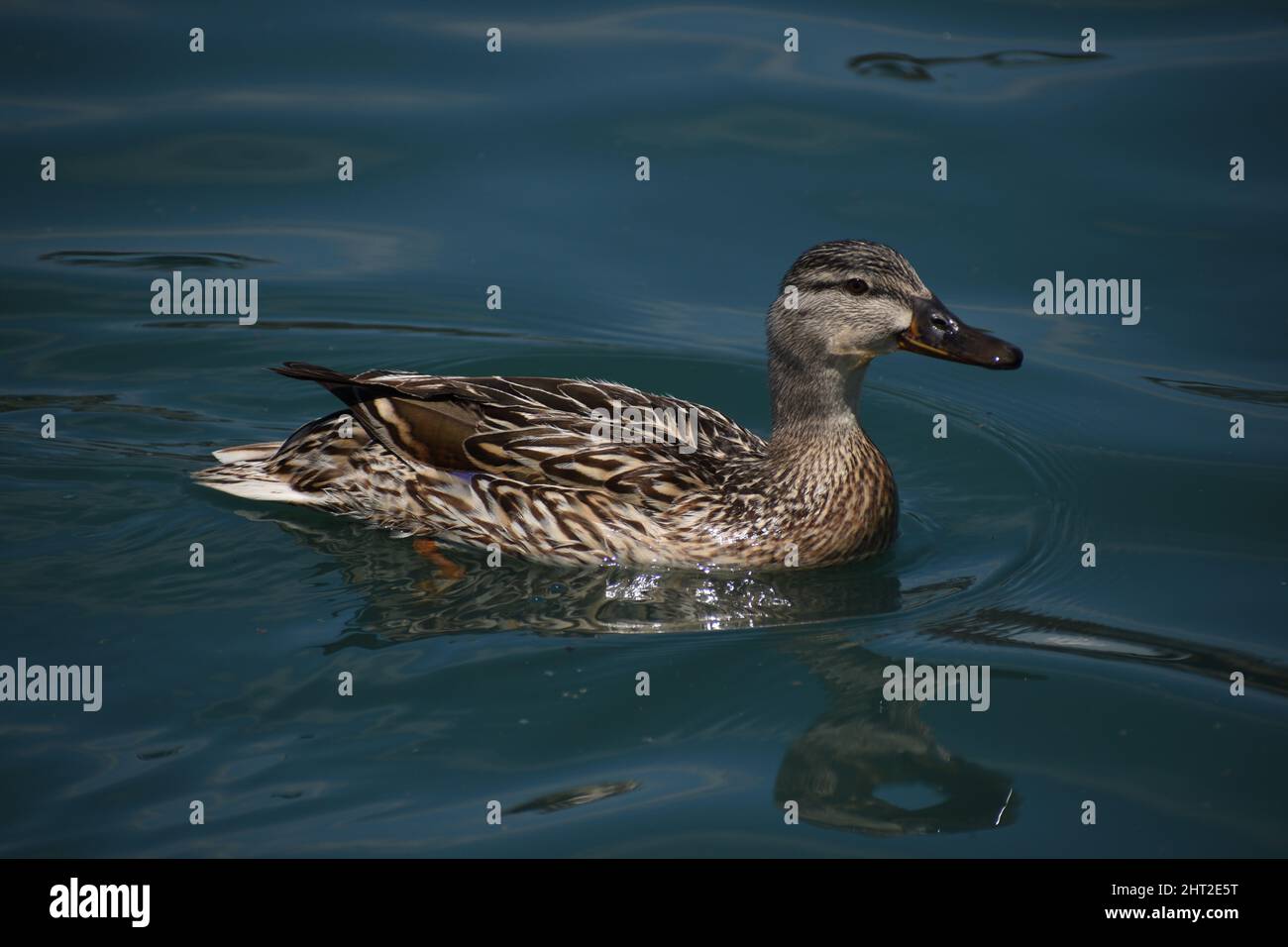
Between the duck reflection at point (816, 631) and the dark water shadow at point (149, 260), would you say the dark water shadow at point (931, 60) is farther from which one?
the duck reflection at point (816, 631)

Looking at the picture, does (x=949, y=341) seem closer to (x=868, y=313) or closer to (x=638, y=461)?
(x=868, y=313)

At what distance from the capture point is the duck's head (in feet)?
27.6

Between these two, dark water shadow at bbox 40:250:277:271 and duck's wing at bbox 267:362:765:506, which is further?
dark water shadow at bbox 40:250:277:271

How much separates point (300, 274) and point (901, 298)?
17.7ft

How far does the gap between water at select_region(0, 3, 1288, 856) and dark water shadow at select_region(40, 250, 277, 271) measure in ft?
0.17

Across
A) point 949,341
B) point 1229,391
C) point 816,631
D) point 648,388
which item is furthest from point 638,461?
point 1229,391

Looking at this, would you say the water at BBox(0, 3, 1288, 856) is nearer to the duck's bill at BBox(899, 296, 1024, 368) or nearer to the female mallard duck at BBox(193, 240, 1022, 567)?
the female mallard duck at BBox(193, 240, 1022, 567)

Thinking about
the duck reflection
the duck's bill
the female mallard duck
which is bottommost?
the duck reflection

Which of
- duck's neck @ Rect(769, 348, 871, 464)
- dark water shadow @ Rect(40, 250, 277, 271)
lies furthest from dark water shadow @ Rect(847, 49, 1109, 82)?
duck's neck @ Rect(769, 348, 871, 464)

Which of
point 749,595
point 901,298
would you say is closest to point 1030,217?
point 901,298

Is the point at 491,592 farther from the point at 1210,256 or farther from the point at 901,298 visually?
the point at 1210,256

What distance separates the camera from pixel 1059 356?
11.5 m

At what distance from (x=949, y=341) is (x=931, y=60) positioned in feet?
20.9

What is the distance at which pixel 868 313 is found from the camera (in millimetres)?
8492
